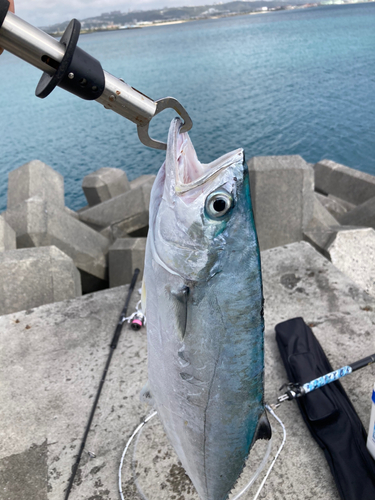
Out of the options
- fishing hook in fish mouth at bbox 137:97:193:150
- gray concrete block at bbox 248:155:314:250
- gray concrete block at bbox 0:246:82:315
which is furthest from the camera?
gray concrete block at bbox 248:155:314:250

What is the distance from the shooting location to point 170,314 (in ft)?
4.85

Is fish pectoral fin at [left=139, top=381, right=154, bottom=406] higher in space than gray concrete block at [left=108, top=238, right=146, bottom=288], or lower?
higher

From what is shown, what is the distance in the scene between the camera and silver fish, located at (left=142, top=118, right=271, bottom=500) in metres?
1.39

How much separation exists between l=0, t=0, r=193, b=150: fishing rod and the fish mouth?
0.31 feet

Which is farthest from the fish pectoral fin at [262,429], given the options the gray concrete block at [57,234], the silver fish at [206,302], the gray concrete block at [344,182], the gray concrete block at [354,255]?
the gray concrete block at [344,182]

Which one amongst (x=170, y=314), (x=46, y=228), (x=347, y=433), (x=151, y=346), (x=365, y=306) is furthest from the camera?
(x=46, y=228)

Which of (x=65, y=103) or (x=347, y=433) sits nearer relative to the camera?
(x=347, y=433)

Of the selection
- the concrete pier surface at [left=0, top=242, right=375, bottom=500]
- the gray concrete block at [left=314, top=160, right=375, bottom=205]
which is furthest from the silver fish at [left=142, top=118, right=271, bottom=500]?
the gray concrete block at [left=314, top=160, right=375, bottom=205]

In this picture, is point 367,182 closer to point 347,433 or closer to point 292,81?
point 347,433

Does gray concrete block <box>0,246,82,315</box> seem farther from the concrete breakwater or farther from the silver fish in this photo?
the silver fish

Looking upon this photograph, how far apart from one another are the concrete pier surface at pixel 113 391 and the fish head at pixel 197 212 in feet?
5.16

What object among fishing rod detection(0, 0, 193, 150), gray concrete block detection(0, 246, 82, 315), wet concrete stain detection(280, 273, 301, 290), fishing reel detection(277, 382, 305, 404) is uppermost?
fishing rod detection(0, 0, 193, 150)

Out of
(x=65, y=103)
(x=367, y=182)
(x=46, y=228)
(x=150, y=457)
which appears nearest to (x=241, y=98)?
(x=65, y=103)

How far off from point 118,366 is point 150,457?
0.84 metres
